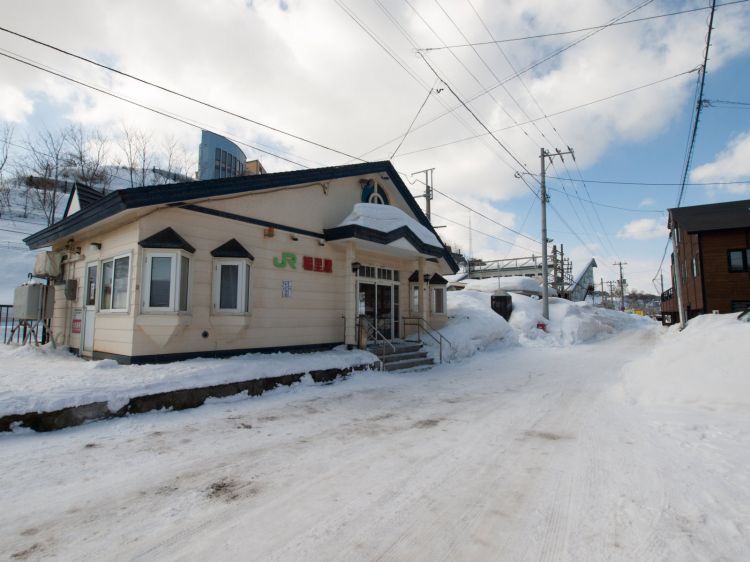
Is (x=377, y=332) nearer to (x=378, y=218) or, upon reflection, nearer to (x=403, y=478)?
(x=378, y=218)

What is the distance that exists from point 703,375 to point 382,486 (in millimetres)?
6844

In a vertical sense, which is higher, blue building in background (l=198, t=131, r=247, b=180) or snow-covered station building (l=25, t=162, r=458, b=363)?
blue building in background (l=198, t=131, r=247, b=180)

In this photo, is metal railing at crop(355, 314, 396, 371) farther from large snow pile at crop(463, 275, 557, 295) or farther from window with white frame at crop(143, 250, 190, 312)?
large snow pile at crop(463, 275, 557, 295)

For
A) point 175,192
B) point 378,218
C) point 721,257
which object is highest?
point 721,257

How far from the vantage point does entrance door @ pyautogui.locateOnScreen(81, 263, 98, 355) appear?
9816 mm

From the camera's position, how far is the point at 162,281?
27.6 feet

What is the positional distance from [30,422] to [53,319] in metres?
8.77

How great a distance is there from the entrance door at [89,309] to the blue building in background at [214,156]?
27.9 ft

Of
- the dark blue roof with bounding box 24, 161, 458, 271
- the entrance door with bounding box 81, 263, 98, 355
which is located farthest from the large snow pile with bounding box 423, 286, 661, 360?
the entrance door with bounding box 81, 263, 98, 355

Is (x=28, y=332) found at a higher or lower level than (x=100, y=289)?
lower

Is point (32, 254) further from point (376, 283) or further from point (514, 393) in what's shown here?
point (514, 393)

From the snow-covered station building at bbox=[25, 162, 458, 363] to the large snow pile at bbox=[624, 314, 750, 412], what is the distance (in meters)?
7.49

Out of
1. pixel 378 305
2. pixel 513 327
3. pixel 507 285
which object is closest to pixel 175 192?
pixel 378 305

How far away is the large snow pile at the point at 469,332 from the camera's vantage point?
48.0 feet
